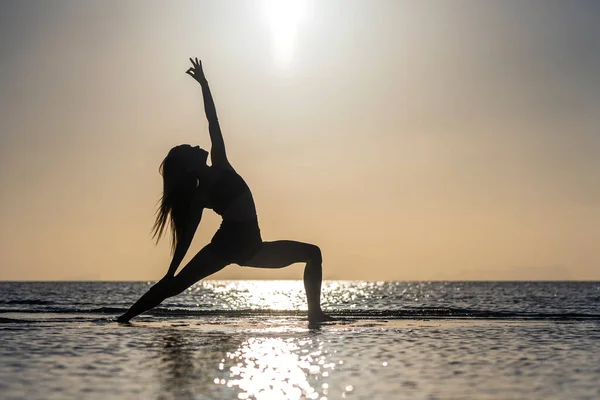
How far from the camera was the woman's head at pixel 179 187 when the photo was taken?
36.9ft

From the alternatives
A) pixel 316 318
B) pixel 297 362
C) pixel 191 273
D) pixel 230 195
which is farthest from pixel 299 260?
pixel 297 362

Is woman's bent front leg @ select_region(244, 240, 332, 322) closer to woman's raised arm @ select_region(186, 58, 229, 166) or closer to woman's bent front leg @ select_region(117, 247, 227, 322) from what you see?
woman's bent front leg @ select_region(117, 247, 227, 322)

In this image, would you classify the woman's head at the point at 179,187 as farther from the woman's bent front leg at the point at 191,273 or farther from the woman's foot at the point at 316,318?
the woman's foot at the point at 316,318

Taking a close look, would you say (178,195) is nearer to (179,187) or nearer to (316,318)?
(179,187)

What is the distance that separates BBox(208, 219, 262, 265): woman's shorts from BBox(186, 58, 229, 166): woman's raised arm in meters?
0.91

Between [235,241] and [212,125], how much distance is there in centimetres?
169

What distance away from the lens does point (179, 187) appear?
11.3 metres

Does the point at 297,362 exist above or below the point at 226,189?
below

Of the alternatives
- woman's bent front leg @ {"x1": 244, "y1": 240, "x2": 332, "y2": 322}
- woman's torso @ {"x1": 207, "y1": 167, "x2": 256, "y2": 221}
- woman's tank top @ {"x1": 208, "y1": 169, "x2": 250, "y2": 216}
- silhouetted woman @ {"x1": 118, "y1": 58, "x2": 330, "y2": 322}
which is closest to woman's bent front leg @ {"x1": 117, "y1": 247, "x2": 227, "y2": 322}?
silhouetted woman @ {"x1": 118, "y1": 58, "x2": 330, "y2": 322}

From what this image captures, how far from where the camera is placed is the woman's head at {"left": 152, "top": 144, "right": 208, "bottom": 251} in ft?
36.9

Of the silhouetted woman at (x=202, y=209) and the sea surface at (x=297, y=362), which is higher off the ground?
the silhouetted woman at (x=202, y=209)

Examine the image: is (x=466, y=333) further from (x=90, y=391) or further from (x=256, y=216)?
(x=90, y=391)

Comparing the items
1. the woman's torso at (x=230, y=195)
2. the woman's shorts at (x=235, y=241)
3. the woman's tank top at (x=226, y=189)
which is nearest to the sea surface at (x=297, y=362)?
the woman's shorts at (x=235, y=241)

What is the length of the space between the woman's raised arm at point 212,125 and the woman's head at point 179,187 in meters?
0.23
